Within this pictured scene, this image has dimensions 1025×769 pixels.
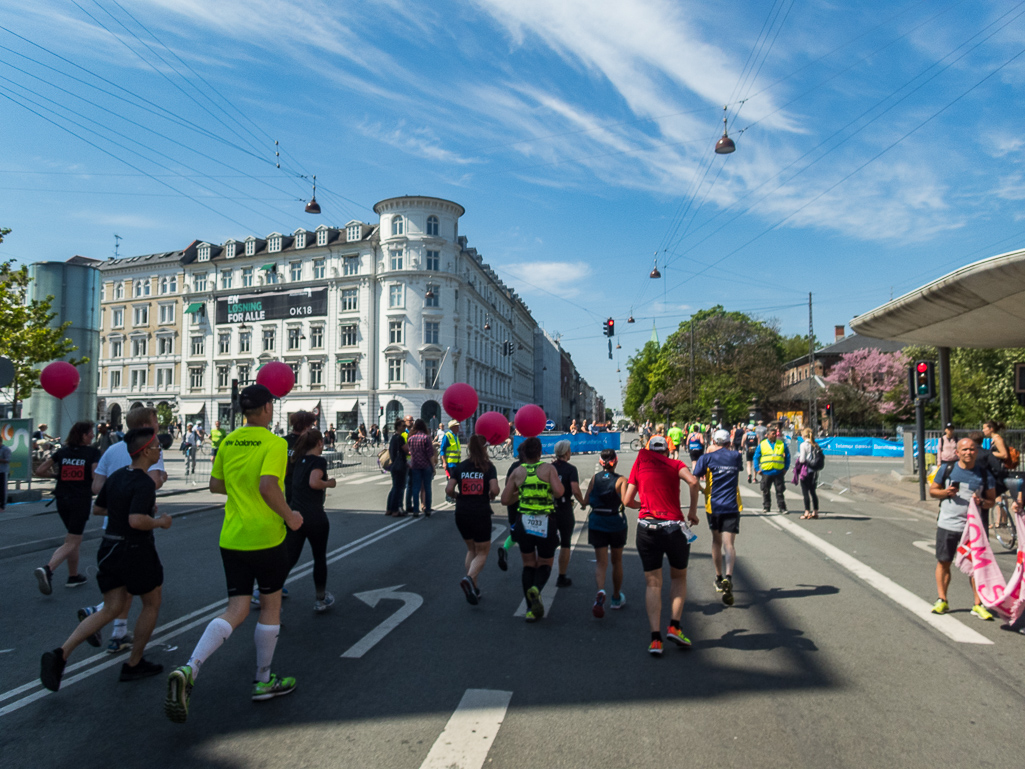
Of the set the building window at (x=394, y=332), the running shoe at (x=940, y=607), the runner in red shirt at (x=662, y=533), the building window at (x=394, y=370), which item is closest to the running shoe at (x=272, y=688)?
the runner in red shirt at (x=662, y=533)

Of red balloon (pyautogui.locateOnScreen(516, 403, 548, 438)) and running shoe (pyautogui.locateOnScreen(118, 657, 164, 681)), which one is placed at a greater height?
red balloon (pyautogui.locateOnScreen(516, 403, 548, 438))

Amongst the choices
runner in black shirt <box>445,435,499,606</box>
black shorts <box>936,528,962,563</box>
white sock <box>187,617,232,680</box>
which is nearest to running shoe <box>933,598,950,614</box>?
black shorts <box>936,528,962,563</box>

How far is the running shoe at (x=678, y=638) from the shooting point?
523 centimetres

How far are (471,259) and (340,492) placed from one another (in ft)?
146

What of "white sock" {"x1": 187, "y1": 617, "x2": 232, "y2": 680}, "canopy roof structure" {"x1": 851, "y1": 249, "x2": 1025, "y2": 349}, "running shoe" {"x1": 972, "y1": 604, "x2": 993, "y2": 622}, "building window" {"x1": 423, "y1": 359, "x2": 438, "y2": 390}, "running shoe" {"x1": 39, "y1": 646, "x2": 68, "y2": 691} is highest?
"building window" {"x1": 423, "y1": 359, "x2": 438, "y2": 390}

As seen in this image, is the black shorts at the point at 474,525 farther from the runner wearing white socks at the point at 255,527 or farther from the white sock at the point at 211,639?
the white sock at the point at 211,639

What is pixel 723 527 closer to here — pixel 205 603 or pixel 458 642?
pixel 458 642

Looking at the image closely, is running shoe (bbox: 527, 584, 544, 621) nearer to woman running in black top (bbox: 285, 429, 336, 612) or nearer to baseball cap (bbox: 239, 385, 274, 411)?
woman running in black top (bbox: 285, 429, 336, 612)

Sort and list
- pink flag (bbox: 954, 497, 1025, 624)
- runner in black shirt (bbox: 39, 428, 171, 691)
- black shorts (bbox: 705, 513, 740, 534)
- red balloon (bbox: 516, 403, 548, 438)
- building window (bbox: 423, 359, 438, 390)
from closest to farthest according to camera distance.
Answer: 1. runner in black shirt (bbox: 39, 428, 171, 691)
2. pink flag (bbox: 954, 497, 1025, 624)
3. black shorts (bbox: 705, 513, 740, 534)
4. red balloon (bbox: 516, 403, 548, 438)
5. building window (bbox: 423, 359, 438, 390)

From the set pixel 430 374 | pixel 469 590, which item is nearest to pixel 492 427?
pixel 469 590

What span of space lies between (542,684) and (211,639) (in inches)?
84.1

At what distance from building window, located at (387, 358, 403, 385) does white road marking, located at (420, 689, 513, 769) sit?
167ft

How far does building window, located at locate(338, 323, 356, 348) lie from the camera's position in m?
55.8

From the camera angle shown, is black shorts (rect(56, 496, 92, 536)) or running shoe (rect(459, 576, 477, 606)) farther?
black shorts (rect(56, 496, 92, 536))
